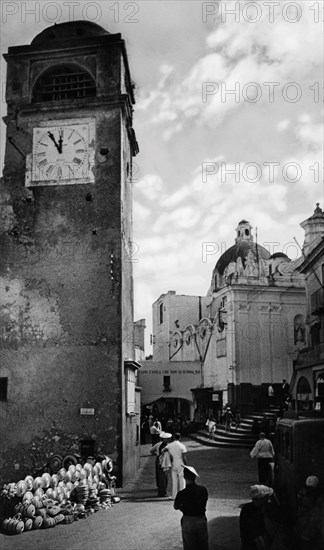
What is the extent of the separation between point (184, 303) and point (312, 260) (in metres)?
25.2

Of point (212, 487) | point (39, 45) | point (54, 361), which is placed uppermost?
point (39, 45)

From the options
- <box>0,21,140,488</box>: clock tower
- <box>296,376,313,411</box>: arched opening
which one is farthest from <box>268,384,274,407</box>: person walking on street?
<box>0,21,140,488</box>: clock tower

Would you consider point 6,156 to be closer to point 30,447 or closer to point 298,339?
point 30,447

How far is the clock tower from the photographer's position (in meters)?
17.6

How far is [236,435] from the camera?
30.3 meters

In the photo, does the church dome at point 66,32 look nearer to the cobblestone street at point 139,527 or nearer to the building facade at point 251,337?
the cobblestone street at point 139,527

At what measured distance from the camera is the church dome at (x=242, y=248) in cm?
4925

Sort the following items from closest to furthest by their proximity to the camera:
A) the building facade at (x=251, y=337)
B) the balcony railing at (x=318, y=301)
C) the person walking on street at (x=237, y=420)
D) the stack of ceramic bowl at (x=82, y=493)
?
the stack of ceramic bowl at (x=82, y=493) < the balcony railing at (x=318, y=301) < the person walking on street at (x=237, y=420) < the building facade at (x=251, y=337)

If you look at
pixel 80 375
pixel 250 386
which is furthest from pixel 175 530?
pixel 250 386

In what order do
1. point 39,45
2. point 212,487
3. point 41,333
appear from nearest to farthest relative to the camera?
point 212,487 → point 41,333 → point 39,45

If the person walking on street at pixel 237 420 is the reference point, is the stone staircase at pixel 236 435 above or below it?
below

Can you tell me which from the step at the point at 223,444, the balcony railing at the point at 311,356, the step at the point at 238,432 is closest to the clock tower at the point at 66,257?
the step at the point at 223,444

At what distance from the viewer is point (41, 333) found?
18203 millimetres

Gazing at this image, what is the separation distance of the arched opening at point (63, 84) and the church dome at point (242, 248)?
1192 inches
